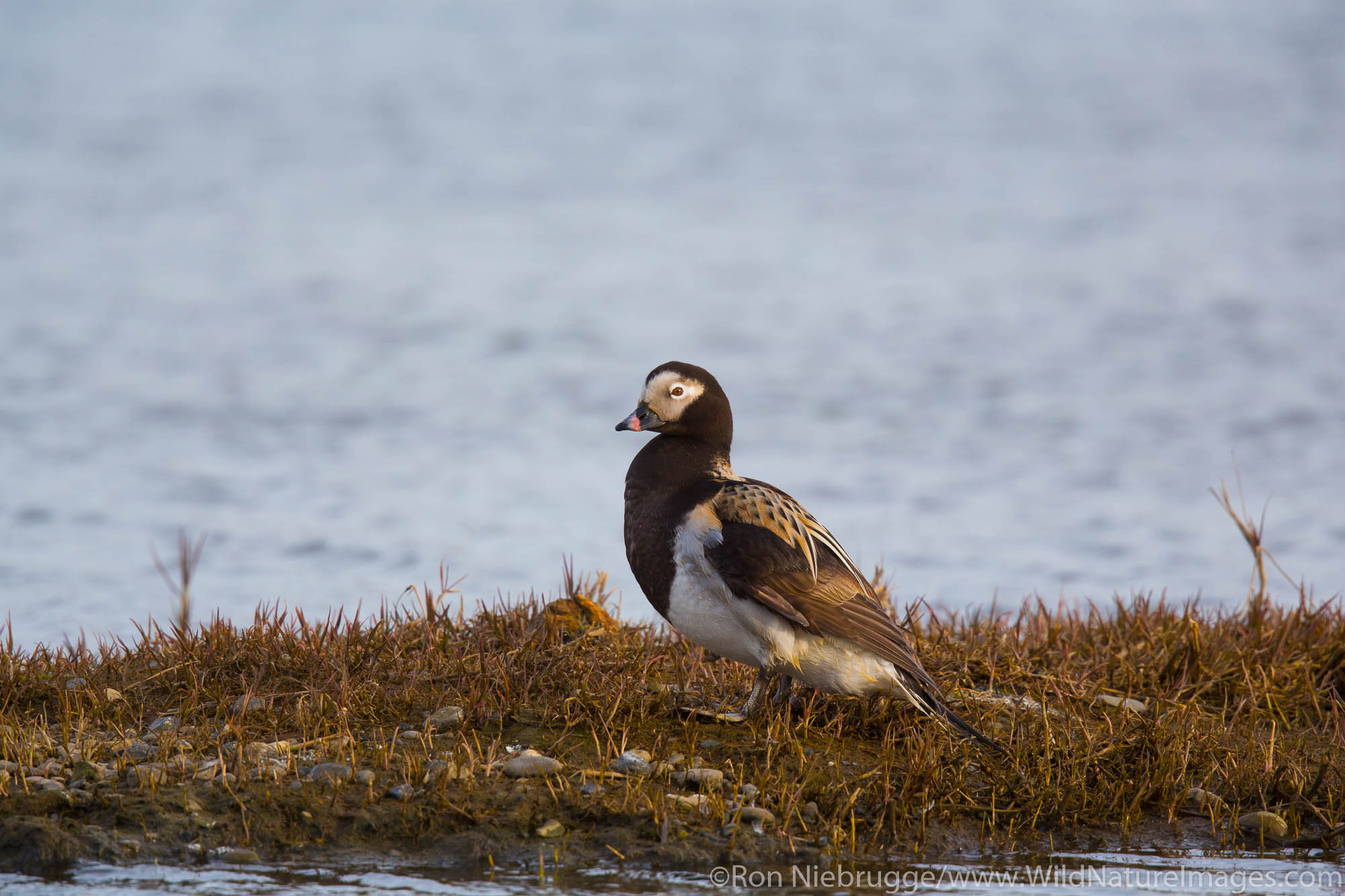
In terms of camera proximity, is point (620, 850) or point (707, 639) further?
point (707, 639)

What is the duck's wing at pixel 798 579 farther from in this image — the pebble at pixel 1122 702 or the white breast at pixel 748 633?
the pebble at pixel 1122 702

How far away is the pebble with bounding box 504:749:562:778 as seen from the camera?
502cm

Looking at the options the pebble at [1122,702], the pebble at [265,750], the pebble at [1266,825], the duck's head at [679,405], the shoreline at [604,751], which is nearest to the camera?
the shoreline at [604,751]

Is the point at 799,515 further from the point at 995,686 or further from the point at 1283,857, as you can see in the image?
the point at 1283,857

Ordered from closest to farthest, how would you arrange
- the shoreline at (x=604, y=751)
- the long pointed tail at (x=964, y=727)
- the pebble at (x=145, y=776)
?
the shoreline at (x=604, y=751) < the pebble at (x=145, y=776) < the long pointed tail at (x=964, y=727)

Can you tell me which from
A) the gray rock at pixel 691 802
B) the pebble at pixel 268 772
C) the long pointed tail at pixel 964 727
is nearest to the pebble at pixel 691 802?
the gray rock at pixel 691 802

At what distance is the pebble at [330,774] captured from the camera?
4.89 meters

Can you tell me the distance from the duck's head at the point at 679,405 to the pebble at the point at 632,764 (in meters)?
1.46

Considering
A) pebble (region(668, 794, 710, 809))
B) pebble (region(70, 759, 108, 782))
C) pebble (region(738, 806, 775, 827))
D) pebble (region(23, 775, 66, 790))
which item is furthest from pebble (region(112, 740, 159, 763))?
pebble (region(738, 806, 775, 827))

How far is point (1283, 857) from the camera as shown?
5.04 m

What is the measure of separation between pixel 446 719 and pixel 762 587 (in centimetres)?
134

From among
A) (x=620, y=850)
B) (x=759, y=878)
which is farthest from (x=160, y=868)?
(x=759, y=878)

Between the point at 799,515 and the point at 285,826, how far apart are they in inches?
94.0

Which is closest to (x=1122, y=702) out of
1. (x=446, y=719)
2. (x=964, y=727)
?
(x=964, y=727)
